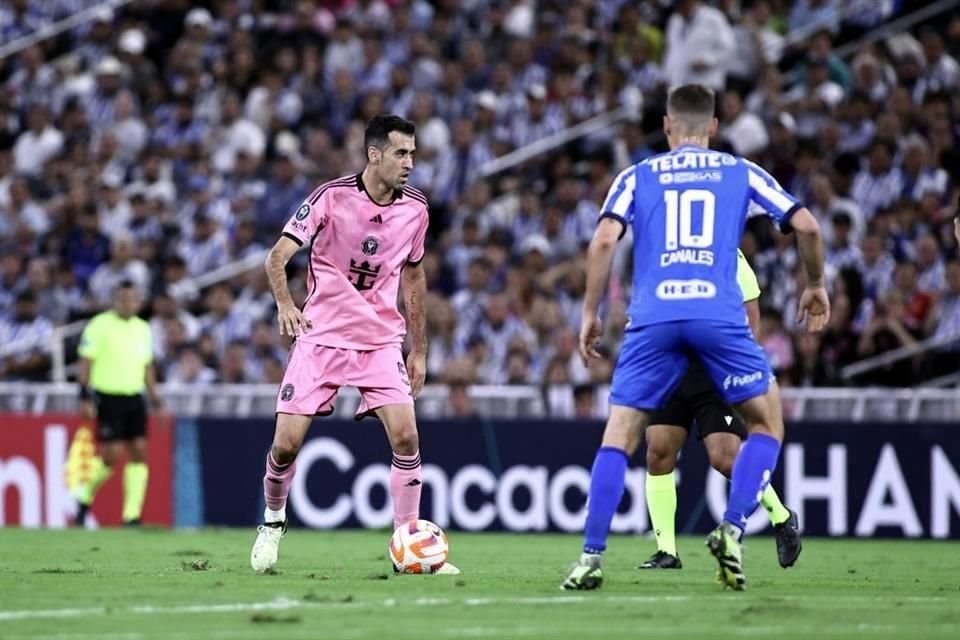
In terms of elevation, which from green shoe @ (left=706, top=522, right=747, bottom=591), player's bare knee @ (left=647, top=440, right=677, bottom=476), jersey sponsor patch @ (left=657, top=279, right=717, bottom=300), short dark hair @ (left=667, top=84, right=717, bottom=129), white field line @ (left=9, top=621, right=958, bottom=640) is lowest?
white field line @ (left=9, top=621, right=958, bottom=640)

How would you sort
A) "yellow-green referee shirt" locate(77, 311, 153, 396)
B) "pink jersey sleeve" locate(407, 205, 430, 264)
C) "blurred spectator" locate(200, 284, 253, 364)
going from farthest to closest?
"blurred spectator" locate(200, 284, 253, 364) < "yellow-green referee shirt" locate(77, 311, 153, 396) < "pink jersey sleeve" locate(407, 205, 430, 264)

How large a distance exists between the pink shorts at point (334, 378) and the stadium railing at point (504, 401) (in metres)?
8.12

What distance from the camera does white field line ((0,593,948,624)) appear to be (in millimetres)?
8383

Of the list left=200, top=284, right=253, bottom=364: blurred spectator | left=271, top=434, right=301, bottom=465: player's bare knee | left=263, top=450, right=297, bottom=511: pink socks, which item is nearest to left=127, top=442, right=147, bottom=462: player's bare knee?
left=200, top=284, right=253, bottom=364: blurred spectator

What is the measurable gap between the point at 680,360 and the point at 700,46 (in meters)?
13.4

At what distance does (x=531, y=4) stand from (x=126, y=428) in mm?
8769

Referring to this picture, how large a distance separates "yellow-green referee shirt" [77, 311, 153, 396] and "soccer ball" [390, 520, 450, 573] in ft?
27.9

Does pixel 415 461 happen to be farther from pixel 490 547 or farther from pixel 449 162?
pixel 449 162

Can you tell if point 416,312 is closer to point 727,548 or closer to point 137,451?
point 727,548

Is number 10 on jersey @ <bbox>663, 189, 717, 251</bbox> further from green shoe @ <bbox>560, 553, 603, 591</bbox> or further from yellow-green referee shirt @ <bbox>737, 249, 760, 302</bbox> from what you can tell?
yellow-green referee shirt @ <bbox>737, 249, 760, 302</bbox>

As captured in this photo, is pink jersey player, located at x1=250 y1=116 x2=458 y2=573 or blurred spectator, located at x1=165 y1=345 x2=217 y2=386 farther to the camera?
blurred spectator, located at x1=165 y1=345 x2=217 y2=386

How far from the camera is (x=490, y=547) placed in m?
15.9

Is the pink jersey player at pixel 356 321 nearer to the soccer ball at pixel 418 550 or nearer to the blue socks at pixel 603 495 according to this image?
the soccer ball at pixel 418 550

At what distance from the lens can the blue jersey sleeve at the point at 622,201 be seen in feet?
31.1
